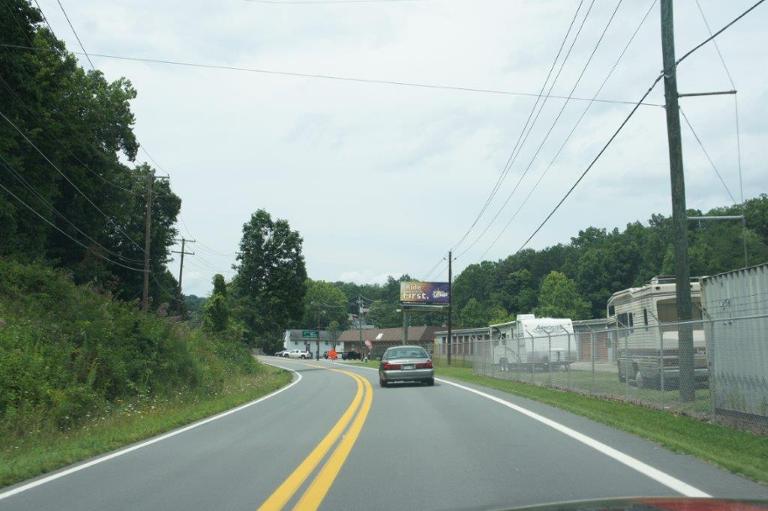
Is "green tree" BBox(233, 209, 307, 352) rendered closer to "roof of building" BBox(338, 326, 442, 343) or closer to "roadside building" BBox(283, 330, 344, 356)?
"roof of building" BBox(338, 326, 442, 343)

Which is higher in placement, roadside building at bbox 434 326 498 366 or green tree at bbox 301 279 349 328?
green tree at bbox 301 279 349 328

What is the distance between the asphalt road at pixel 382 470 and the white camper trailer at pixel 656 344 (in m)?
3.59

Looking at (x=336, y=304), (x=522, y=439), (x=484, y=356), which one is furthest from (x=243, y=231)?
(x=336, y=304)

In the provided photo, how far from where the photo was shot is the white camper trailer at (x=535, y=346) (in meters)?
23.6

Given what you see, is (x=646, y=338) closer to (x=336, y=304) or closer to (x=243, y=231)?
(x=243, y=231)

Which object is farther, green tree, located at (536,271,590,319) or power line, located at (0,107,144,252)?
green tree, located at (536,271,590,319)

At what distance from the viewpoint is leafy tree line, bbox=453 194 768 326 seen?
2682 inches

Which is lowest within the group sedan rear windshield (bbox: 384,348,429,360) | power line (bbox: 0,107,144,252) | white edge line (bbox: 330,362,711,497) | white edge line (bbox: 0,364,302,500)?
white edge line (bbox: 0,364,302,500)

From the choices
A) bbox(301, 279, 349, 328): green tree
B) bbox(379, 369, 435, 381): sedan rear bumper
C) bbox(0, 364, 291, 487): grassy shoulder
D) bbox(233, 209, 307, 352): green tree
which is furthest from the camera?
bbox(301, 279, 349, 328): green tree

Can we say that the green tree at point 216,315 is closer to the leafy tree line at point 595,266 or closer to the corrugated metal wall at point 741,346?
the leafy tree line at point 595,266

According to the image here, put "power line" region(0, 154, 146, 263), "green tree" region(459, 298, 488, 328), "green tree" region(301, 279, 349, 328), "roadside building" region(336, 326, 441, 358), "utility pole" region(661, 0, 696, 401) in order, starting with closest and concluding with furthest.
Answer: "utility pole" region(661, 0, 696, 401), "power line" region(0, 154, 146, 263), "roadside building" region(336, 326, 441, 358), "green tree" region(459, 298, 488, 328), "green tree" region(301, 279, 349, 328)

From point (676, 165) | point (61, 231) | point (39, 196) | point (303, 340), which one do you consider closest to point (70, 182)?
point (61, 231)

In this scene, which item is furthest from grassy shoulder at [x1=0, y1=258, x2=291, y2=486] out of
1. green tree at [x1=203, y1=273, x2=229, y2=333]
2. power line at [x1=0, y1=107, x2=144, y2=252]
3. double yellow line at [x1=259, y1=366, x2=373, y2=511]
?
green tree at [x1=203, y1=273, x2=229, y2=333]

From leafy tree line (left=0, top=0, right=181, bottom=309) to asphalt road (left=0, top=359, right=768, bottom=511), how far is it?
18.9m
